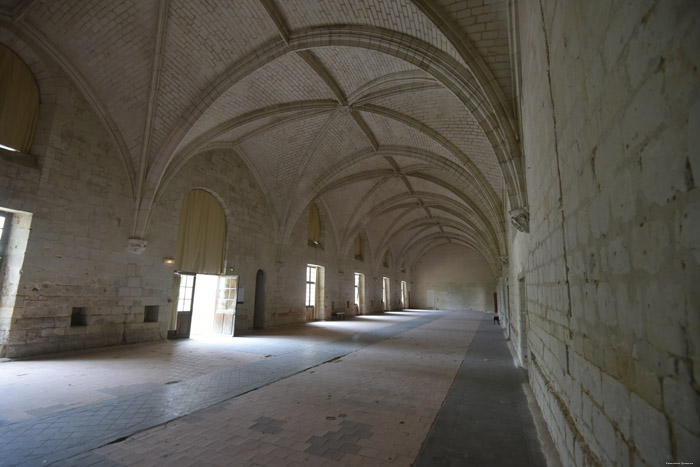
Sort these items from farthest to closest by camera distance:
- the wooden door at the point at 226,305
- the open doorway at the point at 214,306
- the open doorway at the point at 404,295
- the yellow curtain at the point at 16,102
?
1. the open doorway at the point at 404,295
2. the wooden door at the point at 226,305
3. the open doorway at the point at 214,306
4. the yellow curtain at the point at 16,102

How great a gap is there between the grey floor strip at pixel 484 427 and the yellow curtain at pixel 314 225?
10.7m

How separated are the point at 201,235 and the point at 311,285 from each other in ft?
22.3

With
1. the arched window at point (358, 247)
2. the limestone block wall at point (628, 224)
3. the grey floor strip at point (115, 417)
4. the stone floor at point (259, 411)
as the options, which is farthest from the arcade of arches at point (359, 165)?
the grey floor strip at point (115, 417)

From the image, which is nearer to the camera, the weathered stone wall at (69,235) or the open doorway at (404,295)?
the weathered stone wall at (69,235)

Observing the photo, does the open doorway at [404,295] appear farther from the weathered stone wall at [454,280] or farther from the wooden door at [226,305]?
the wooden door at [226,305]

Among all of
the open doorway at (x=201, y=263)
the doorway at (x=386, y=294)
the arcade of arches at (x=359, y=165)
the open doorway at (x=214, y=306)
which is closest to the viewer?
the arcade of arches at (x=359, y=165)

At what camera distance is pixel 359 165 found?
13672 mm

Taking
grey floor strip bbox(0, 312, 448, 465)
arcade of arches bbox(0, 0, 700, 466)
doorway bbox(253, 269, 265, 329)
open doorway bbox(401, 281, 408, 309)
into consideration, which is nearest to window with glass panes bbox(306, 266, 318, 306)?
arcade of arches bbox(0, 0, 700, 466)

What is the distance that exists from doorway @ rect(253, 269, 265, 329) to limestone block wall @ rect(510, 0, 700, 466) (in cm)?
1094

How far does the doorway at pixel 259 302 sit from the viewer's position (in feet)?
39.8

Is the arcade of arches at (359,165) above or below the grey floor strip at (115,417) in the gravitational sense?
above

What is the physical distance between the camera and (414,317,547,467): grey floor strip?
9.21 feet

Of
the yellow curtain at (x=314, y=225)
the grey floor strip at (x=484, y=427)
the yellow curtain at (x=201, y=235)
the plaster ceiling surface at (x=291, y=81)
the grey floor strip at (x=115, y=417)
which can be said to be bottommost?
the grey floor strip at (x=484, y=427)

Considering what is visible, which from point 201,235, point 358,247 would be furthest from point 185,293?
point 358,247
